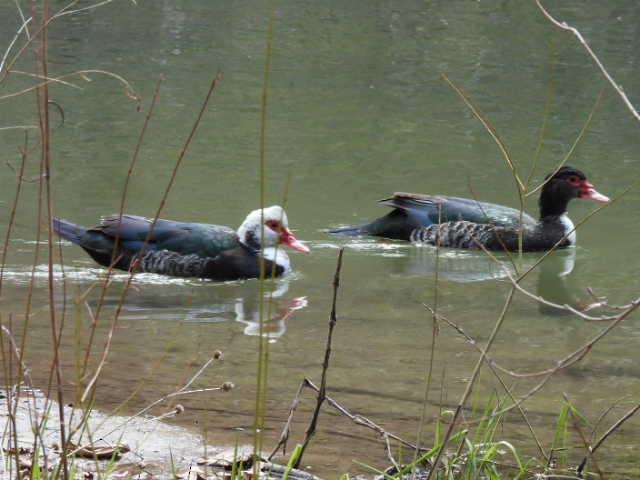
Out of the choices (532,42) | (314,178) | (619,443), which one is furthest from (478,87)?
(619,443)

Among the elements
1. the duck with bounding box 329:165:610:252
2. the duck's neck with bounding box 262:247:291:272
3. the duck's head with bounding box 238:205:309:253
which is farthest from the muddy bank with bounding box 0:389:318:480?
the duck with bounding box 329:165:610:252

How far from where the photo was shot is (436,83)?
1991 centimetres

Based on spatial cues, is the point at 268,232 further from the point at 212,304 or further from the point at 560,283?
the point at 560,283

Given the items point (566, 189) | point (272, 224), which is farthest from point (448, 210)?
point (272, 224)

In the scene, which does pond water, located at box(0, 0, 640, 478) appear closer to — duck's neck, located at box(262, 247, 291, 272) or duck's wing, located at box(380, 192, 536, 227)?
duck's neck, located at box(262, 247, 291, 272)

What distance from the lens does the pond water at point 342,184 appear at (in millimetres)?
6980

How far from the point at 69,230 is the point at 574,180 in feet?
16.8

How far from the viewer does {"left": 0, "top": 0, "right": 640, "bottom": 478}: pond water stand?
6980 millimetres

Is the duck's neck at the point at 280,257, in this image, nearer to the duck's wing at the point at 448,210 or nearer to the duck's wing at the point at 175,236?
the duck's wing at the point at 175,236

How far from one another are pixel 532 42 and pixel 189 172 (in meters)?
12.1

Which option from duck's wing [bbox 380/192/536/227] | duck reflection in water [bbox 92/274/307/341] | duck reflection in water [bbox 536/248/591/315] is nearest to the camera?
duck reflection in water [bbox 92/274/307/341]

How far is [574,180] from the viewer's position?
12.3 metres

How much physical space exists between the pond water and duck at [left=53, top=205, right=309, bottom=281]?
7.7 inches

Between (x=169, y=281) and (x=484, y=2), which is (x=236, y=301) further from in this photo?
(x=484, y=2)
